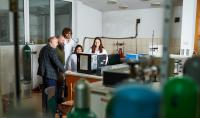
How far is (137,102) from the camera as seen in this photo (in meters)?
0.47

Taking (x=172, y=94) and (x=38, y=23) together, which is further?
(x=38, y=23)

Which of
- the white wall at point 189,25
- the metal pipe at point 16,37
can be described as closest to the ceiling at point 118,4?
the white wall at point 189,25

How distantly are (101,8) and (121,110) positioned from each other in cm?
641

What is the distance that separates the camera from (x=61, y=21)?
5.95 meters

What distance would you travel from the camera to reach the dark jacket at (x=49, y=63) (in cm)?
416

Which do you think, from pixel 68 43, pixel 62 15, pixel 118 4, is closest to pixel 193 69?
pixel 68 43

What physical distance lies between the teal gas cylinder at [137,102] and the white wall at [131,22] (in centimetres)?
545

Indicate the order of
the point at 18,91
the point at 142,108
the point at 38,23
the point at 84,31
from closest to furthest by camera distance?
the point at 142,108 < the point at 18,91 < the point at 38,23 < the point at 84,31

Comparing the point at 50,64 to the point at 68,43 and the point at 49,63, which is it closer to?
the point at 49,63

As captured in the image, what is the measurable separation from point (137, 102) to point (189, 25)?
172 inches

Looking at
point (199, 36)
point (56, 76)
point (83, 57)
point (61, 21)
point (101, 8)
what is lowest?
point (56, 76)

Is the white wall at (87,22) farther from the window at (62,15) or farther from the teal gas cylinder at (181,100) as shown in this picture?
the teal gas cylinder at (181,100)

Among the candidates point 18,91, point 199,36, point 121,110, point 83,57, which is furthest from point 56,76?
point 121,110

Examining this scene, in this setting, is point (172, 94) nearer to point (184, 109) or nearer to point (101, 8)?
point (184, 109)
